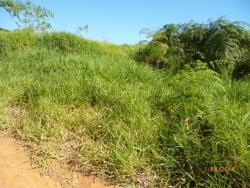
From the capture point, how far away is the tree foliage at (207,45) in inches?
253

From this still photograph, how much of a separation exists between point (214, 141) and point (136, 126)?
0.95 metres

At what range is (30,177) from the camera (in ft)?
12.1

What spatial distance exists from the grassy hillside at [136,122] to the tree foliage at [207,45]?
2.62 ft

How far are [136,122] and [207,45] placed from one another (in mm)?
3171

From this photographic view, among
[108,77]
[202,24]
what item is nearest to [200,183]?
[108,77]

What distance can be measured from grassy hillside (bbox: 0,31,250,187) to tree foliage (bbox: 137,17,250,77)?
799 mm
